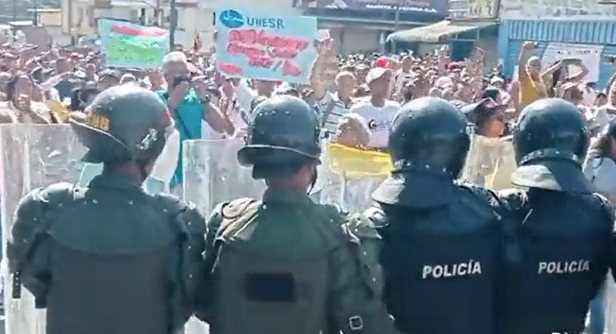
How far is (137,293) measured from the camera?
2.86m

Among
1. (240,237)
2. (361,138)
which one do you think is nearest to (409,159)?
(240,237)

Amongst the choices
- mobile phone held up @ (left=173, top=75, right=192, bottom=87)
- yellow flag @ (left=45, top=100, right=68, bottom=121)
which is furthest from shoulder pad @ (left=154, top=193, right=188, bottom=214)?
yellow flag @ (left=45, top=100, right=68, bottom=121)

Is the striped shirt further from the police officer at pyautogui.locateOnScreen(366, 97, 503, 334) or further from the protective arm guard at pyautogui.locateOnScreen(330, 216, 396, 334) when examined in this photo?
the protective arm guard at pyautogui.locateOnScreen(330, 216, 396, 334)

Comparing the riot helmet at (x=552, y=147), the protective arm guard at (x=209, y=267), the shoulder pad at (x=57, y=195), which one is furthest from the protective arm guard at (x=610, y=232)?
the shoulder pad at (x=57, y=195)

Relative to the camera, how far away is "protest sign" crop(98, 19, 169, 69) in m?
11.1

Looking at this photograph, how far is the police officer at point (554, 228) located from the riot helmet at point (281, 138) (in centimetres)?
79

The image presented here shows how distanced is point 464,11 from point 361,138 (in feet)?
118

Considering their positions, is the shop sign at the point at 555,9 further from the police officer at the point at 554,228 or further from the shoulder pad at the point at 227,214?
the shoulder pad at the point at 227,214

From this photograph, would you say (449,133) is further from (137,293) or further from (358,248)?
(137,293)

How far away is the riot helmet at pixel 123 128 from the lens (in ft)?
9.52

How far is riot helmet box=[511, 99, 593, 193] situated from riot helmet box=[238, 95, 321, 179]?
0.79 metres

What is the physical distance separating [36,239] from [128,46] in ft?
27.8

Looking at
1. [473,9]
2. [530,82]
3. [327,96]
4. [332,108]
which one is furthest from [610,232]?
[473,9]

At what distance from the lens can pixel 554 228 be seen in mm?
3236
